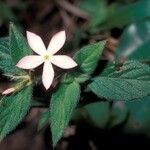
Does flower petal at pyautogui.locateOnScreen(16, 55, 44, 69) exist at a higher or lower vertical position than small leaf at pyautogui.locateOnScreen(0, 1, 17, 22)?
lower

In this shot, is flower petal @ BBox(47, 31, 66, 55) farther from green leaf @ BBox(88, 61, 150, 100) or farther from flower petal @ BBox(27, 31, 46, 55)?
green leaf @ BBox(88, 61, 150, 100)

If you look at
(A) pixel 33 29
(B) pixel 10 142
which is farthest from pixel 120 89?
(A) pixel 33 29

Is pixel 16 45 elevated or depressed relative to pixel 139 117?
elevated

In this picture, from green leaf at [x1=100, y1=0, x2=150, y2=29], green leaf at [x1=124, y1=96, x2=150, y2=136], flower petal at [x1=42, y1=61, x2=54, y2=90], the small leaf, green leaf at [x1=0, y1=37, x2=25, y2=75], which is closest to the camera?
flower petal at [x1=42, y1=61, x2=54, y2=90]

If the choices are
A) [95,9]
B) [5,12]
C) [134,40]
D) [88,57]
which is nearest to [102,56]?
[134,40]

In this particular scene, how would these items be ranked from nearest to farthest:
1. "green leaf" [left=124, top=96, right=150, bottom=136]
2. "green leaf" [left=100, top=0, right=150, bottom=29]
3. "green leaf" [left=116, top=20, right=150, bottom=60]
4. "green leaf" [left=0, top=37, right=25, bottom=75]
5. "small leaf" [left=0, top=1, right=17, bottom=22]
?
"green leaf" [left=0, top=37, right=25, bottom=75] < "green leaf" [left=124, top=96, right=150, bottom=136] < "green leaf" [left=116, top=20, right=150, bottom=60] < "green leaf" [left=100, top=0, right=150, bottom=29] < "small leaf" [left=0, top=1, right=17, bottom=22]

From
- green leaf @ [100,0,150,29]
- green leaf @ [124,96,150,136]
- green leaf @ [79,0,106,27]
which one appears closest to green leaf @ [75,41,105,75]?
green leaf @ [124,96,150,136]

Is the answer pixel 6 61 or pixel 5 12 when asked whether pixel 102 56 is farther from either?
pixel 6 61

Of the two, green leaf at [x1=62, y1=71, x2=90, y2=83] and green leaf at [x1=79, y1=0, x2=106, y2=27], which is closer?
green leaf at [x1=62, y1=71, x2=90, y2=83]
